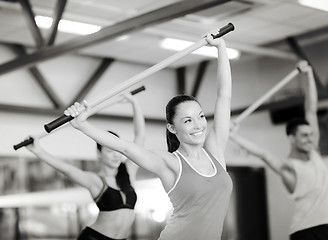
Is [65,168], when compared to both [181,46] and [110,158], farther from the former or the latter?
[181,46]

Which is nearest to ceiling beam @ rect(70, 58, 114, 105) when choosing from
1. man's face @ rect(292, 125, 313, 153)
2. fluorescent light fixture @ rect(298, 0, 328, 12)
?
fluorescent light fixture @ rect(298, 0, 328, 12)

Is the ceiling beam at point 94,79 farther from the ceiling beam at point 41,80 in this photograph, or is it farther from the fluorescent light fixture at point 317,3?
the fluorescent light fixture at point 317,3

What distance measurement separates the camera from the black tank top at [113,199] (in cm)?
535

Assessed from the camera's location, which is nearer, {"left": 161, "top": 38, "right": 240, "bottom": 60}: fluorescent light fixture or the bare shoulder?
the bare shoulder

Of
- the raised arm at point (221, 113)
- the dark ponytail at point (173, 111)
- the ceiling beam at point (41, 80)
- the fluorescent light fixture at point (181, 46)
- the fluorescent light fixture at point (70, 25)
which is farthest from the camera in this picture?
the ceiling beam at point (41, 80)

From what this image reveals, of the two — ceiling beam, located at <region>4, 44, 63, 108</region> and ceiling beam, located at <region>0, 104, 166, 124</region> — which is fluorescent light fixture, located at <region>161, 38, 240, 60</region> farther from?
ceiling beam, located at <region>4, 44, 63, 108</region>

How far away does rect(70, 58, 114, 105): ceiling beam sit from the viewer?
366 inches

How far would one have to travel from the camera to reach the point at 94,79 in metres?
9.48

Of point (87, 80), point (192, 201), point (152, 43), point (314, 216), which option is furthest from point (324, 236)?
point (87, 80)

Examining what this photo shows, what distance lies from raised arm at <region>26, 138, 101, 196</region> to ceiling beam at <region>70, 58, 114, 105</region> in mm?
3998

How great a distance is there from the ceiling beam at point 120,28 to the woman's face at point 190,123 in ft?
7.20

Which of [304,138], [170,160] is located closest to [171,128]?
[170,160]

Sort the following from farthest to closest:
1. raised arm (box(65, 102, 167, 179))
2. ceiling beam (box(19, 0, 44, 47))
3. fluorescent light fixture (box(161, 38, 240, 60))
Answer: fluorescent light fixture (box(161, 38, 240, 60)) → ceiling beam (box(19, 0, 44, 47)) → raised arm (box(65, 102, 167, 179))

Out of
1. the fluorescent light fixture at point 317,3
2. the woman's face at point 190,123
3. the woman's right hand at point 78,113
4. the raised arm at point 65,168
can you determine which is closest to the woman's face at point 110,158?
the raised arm at point 65,168
